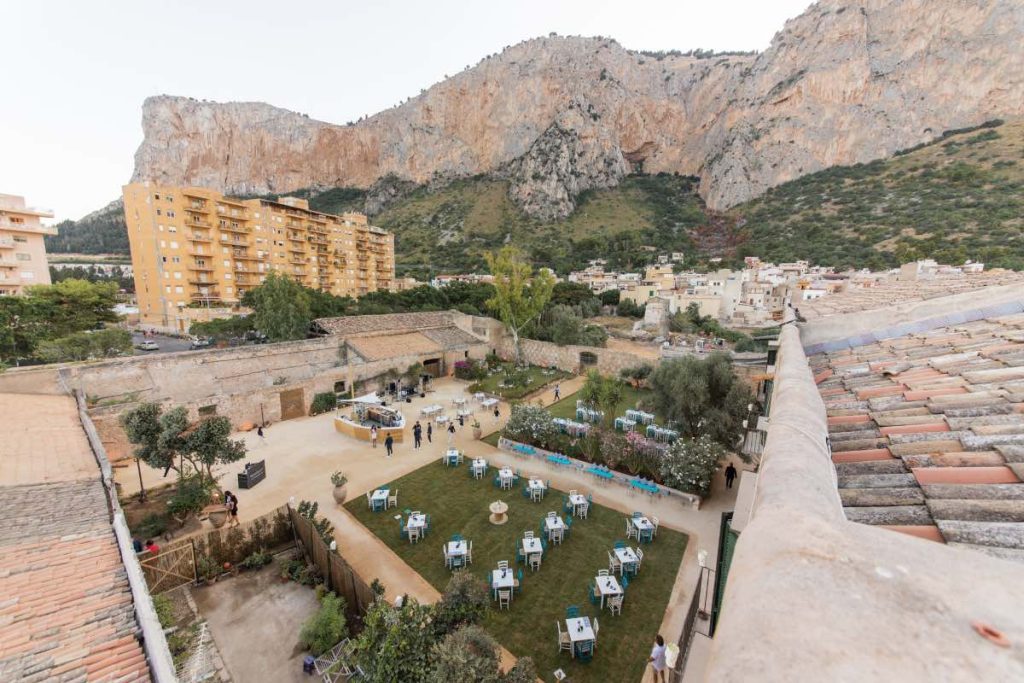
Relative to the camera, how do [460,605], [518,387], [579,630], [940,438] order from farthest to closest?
[518,387] < [579,630] < [460,605] < [940,438]

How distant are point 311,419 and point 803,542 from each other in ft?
72.3

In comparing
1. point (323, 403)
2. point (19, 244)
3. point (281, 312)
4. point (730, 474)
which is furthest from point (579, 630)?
point (19, 244)

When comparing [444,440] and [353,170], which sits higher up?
[353,170]

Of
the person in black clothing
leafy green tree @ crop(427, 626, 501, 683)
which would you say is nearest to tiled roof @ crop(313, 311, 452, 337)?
the person in black clothing

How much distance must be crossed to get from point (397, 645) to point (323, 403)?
1744cm

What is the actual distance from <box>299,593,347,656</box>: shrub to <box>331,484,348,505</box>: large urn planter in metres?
4.55

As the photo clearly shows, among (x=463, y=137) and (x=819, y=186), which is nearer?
(x=819, y=186)

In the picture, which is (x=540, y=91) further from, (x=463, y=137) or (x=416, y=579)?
(x=416, y=579)

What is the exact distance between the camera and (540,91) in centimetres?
10769

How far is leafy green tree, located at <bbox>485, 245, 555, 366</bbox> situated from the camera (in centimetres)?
2878

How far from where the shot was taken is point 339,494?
12.7 meters

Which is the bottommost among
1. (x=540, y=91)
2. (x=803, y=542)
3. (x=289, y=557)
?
(x=289, y=557)

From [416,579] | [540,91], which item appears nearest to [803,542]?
[416,579]

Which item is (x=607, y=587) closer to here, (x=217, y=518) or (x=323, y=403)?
(x=217, y=518)
